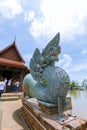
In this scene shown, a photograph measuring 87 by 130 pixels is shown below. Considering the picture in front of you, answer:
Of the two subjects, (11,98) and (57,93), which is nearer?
(57,93)

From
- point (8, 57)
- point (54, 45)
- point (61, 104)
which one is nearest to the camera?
Result: point (61, 104)

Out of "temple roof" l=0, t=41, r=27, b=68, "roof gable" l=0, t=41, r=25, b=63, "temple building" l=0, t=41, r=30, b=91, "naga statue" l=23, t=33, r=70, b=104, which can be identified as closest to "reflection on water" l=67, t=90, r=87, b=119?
"temple building" l=0, t=41, r=30, b=91

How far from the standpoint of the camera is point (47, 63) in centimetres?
426

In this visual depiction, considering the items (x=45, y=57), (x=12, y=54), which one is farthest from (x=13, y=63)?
(x=45, y=57)

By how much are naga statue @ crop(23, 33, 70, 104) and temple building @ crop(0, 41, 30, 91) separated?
227 inches

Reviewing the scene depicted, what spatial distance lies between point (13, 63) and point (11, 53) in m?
1.93

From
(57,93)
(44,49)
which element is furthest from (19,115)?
(44,49)

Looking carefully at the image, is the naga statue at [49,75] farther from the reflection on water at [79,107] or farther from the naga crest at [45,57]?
the reflection on water at [79,107]

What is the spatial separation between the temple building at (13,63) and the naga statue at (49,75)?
5.77 meters

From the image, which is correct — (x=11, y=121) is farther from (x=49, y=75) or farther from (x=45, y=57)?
(x=45, y=57)

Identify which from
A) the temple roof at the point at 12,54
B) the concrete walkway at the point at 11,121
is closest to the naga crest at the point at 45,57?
the concrete walkway at the point at 11,121

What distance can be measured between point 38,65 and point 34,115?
61.3 inches

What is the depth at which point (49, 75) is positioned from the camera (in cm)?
379

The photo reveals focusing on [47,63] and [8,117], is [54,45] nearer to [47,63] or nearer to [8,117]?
[47,63]
